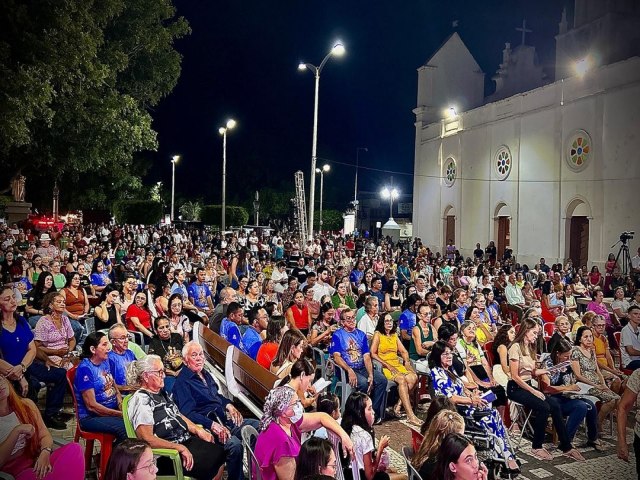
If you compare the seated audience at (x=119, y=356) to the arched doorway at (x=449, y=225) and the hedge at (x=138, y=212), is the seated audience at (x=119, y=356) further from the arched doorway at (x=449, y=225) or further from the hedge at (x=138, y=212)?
the hedge at (x=138, y=212)

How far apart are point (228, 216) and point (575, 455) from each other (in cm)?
4331

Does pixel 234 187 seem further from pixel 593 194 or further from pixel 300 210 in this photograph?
pixel 593 194

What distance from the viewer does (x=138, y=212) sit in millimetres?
43938

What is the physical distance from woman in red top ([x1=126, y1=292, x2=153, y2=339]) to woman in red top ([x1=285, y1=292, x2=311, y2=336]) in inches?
92.5

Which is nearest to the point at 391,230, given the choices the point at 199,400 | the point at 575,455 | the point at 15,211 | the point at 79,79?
the point at 15,211

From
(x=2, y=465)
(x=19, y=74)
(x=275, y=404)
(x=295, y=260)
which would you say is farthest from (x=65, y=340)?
(x=295, y=260)

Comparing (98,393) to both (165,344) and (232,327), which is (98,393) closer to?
(165,344)

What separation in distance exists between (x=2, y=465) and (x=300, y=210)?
22492 millimetres

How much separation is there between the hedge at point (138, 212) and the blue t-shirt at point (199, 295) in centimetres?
3351

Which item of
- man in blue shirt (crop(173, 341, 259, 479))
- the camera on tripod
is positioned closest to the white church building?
the camera on tripod

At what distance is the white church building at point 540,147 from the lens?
951 inches

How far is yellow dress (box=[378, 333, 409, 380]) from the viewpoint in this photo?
7.89 meters

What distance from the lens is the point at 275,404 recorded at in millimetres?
4406

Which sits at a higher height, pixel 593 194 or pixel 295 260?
pixel 593 194
